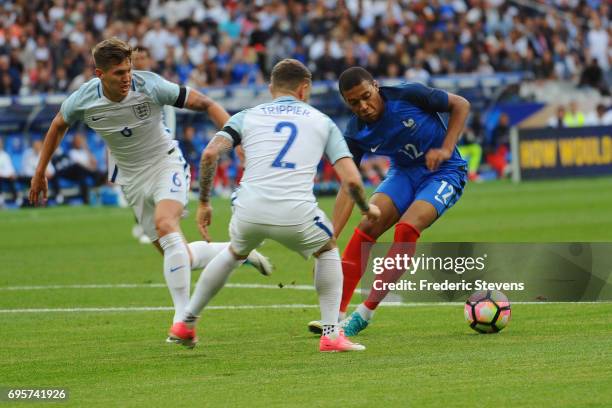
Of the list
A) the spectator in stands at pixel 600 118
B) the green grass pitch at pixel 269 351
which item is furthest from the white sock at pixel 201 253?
the spectator in stands at pixel 600 118

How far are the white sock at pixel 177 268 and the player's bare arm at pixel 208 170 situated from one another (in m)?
0.80

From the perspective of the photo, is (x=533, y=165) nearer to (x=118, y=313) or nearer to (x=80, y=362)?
(x=118, y=313)

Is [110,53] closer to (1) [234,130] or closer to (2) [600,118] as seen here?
(1) [234,130]

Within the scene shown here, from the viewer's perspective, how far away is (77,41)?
103 feet

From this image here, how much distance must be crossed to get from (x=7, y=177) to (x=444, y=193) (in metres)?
20.0

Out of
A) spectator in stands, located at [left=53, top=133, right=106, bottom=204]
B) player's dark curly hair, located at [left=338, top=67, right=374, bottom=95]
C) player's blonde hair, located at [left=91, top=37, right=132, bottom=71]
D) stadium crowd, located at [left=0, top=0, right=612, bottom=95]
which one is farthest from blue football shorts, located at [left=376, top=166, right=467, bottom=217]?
stadium crowd, located at [left=0, top=0, right=612, bottom=95]

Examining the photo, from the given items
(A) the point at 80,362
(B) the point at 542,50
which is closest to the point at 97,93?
(A) the point at 80,362

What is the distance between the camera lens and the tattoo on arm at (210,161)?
820 cm

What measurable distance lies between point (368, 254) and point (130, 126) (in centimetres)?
214

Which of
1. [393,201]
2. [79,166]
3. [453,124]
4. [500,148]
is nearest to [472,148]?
[500,148]

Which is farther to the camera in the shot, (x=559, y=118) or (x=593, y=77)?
(x=593, y=77)

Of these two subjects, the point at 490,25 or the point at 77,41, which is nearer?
the point at 77,41

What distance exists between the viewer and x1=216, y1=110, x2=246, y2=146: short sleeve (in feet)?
27.5

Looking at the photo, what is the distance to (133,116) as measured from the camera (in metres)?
9.89
